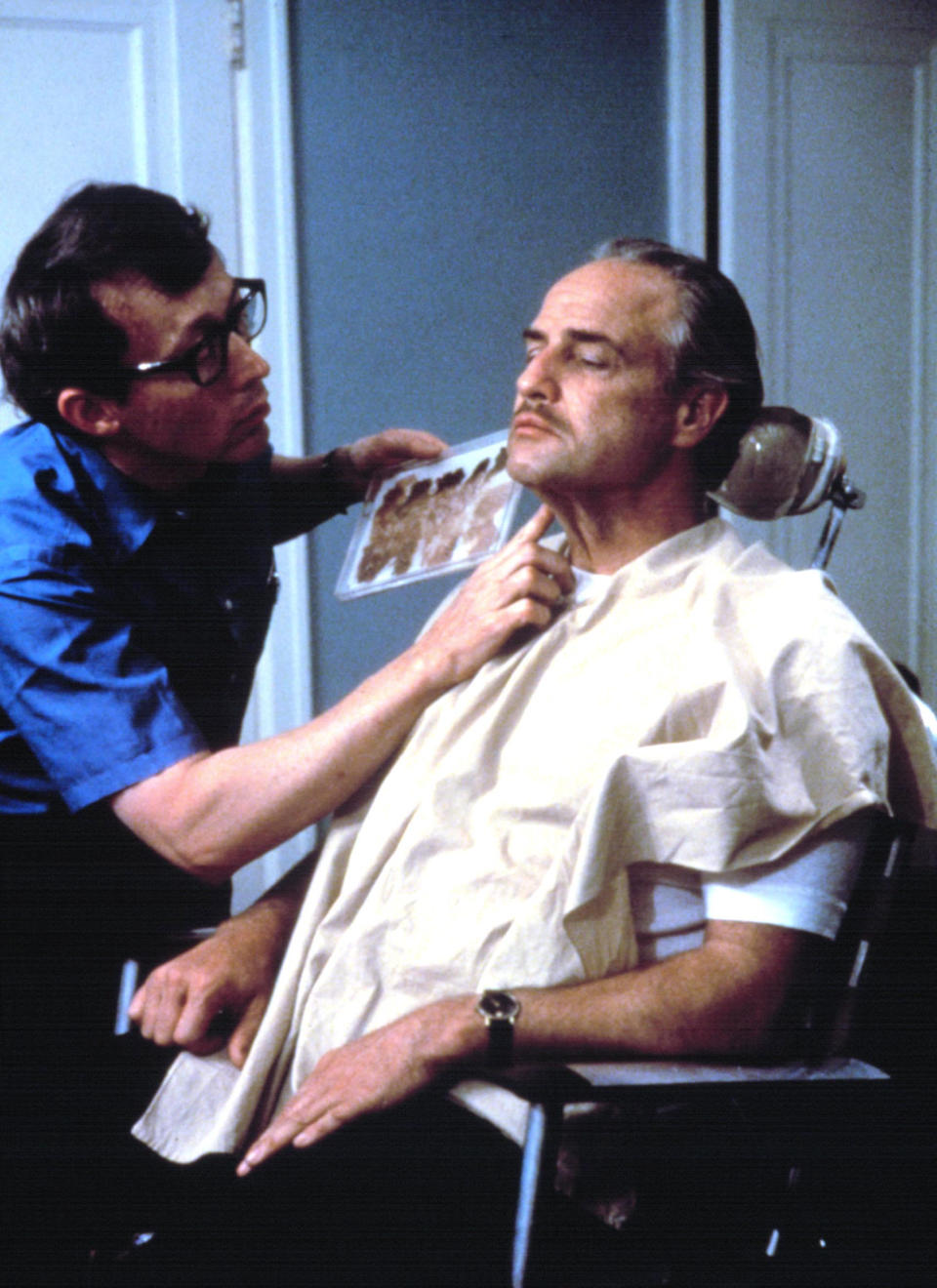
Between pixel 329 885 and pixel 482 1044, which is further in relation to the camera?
pixel 329 885

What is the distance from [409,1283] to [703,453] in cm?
104

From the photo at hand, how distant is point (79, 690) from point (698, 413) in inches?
33.6

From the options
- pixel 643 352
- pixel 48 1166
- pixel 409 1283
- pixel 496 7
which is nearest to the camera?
pixel 409 1283

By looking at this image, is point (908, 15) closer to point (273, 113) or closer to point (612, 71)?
point (612, 71)

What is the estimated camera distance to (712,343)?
1.71m

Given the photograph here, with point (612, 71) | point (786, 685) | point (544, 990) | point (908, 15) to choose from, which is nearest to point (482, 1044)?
point (544, 990)

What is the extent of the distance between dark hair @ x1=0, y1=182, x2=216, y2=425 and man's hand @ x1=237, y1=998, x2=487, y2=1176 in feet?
2.97

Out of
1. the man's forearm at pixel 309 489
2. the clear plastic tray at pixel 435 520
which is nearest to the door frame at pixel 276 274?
the man's forearm at pixel 309 489

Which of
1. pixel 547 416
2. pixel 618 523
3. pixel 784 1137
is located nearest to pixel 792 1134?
pixel 784 1137

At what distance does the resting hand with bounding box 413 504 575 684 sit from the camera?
1.54m

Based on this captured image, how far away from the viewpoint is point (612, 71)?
3.21 m

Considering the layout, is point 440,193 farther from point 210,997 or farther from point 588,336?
point 210,997

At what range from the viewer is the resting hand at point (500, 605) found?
1537 mm

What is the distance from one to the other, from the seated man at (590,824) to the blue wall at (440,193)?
57.6 inches
